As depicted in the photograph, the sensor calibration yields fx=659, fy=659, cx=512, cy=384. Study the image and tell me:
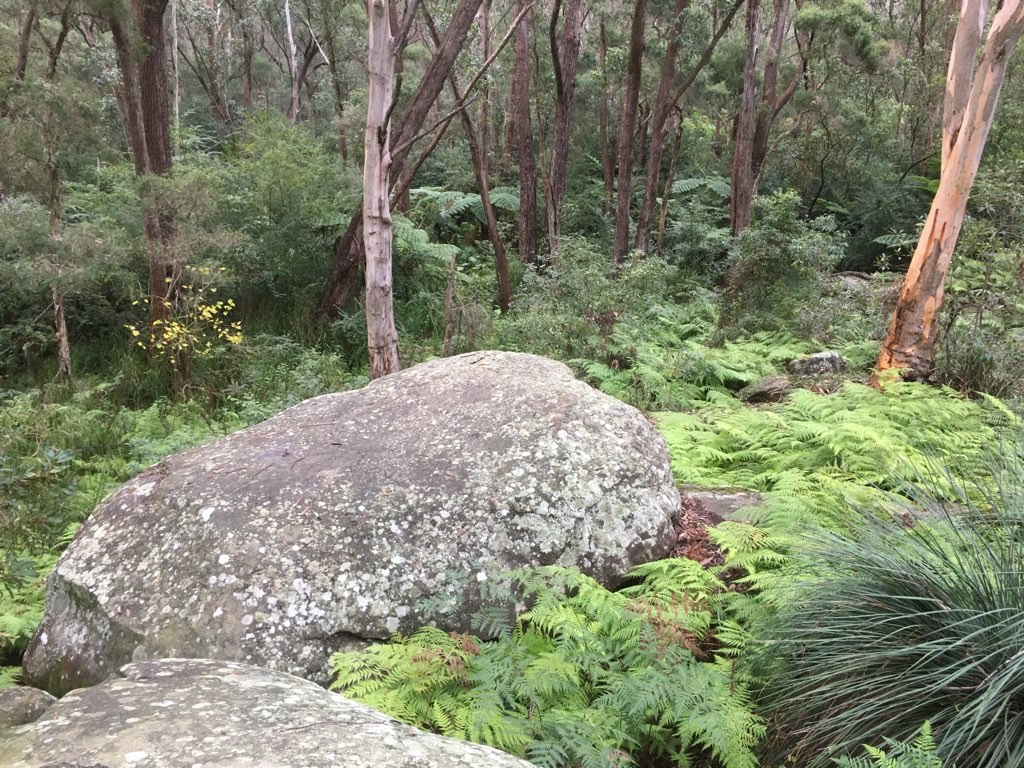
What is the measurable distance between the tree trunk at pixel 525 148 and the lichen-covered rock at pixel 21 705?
13.0 meters

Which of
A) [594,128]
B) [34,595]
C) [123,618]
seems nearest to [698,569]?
[123,618]

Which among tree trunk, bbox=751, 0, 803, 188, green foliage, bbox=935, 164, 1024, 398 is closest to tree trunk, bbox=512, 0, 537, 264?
tree trunk, bbox=751, 0, 803, 188

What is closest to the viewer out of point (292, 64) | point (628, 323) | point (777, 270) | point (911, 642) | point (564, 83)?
point (911, 642)

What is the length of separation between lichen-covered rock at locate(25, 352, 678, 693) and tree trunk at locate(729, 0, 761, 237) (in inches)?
425

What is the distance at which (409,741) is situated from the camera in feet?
6.16

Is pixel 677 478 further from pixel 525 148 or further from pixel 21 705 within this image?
pixel 525 148

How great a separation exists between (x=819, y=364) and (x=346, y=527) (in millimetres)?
6149

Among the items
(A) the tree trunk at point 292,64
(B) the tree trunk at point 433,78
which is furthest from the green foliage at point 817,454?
(A) the tree trunk at point 292,64

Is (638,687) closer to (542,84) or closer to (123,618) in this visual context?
(123,618)

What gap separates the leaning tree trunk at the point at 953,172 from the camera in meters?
6.21

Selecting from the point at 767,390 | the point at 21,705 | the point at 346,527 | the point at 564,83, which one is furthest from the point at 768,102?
the point at 21,705

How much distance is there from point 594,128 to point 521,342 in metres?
15.4

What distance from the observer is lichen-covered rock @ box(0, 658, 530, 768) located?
1697 millimetres

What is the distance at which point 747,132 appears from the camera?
46.1ft
